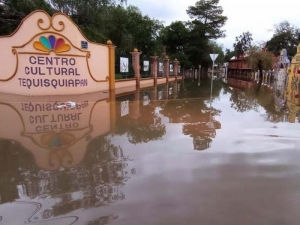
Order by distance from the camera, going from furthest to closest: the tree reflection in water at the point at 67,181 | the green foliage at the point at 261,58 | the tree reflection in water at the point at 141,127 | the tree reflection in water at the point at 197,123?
the green foliage at the point at 261,58 < the tree reflection in water at the point at 141,127 < the tree reflection in water at the point at 197,123 < the tree reflection in water at the point at 67,181

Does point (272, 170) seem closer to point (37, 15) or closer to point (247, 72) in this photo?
point (37, 15)

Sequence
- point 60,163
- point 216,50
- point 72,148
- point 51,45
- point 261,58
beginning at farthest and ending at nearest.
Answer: point 216,50
point 261,58
point 51,45
point 72,148
point 60,163

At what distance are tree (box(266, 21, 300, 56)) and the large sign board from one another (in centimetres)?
4727

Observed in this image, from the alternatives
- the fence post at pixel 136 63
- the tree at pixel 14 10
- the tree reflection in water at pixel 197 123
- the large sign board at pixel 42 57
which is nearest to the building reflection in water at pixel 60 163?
the tree reflection in water at pixel 197 123

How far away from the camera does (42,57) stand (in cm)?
1250

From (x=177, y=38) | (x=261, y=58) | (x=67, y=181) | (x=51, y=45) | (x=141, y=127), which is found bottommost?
(x=67, y=181)

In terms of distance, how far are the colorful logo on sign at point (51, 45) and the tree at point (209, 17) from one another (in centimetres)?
4355

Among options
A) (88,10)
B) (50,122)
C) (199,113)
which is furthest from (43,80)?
(88,10)

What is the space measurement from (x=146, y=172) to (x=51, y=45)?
1032 centimetres

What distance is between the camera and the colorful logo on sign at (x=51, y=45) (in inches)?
488

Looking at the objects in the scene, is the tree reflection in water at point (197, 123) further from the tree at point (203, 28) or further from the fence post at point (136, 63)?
the tree at point (203, 28)

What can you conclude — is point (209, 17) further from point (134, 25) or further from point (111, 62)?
point (111, 62)

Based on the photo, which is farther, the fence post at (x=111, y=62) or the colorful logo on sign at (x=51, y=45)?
the fence post at (x=111, y=62)

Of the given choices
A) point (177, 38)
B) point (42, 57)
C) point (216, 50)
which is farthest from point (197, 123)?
point (216, 50)
